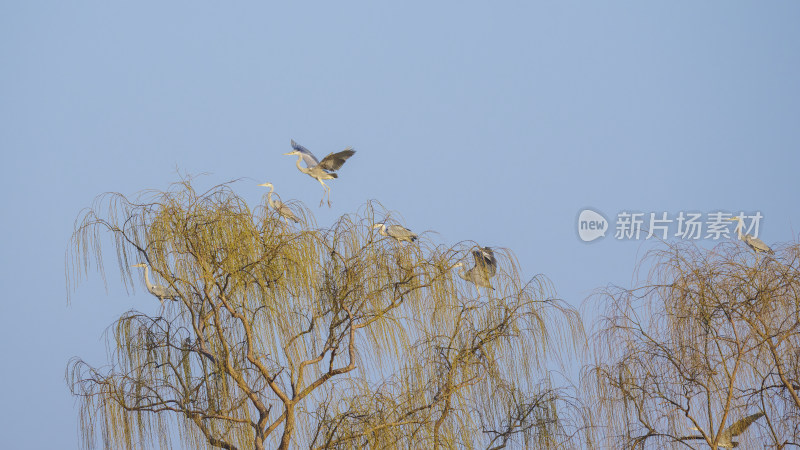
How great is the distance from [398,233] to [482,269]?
579 millimetres

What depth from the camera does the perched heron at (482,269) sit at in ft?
20.3

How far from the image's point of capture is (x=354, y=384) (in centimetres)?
559

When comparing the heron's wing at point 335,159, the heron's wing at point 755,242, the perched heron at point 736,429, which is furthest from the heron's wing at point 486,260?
the heron's wing at point 755,242

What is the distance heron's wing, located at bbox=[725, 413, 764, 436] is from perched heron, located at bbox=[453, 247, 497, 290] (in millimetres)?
1795

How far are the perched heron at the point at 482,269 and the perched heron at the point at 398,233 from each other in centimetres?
38

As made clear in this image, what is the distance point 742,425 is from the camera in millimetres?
6328

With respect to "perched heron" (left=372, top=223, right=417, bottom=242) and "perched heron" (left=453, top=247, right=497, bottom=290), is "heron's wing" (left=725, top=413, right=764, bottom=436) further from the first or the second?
"perched heron" (left=372, top=223, right=417, bottom=242)

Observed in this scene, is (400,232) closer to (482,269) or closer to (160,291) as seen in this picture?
(482,269)

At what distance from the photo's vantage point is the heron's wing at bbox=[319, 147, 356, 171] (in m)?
7.05

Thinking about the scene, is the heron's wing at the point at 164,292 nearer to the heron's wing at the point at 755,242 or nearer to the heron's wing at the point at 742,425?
the heron's wing at the point at 742,425

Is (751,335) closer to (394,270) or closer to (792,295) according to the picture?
(792,295)

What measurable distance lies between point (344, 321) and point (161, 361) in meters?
1.20

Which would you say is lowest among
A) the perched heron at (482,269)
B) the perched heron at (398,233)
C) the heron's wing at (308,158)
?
the perched heron at (482,269)

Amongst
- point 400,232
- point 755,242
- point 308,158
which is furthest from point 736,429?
point 308,158
